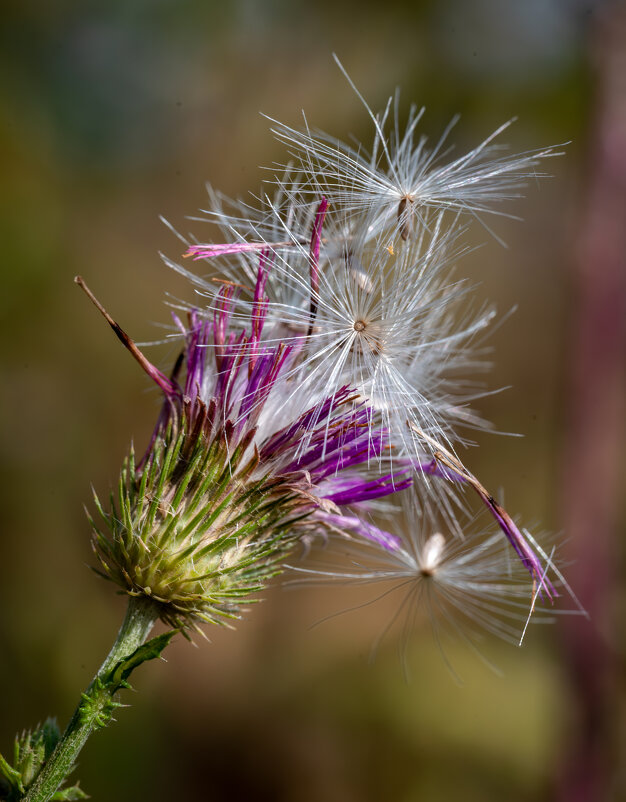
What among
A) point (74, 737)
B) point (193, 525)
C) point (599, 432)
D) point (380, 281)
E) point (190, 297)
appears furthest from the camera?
point (190, 297)

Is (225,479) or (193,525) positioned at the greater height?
(225,479)

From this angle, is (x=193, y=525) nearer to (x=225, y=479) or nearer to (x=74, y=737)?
(x=225, y=479)

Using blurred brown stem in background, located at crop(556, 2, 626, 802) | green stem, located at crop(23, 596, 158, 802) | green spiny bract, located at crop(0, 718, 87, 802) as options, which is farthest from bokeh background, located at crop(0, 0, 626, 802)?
green stem, located at crop(23, 596, 158, 802)

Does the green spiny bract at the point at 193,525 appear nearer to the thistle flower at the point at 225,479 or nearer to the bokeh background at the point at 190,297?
the thistle flower at the point at 225,479

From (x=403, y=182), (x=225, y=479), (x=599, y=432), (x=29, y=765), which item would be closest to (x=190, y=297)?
(x=599, y=432)

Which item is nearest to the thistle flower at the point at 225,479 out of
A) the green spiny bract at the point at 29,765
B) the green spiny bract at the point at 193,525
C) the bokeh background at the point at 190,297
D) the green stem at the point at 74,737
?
the green spiny bract at the point at 193,525

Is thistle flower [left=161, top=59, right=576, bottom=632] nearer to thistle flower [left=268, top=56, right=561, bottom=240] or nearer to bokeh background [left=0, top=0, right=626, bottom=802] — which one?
thistle flower [left=268, top=56, right=561, bottom=240]
